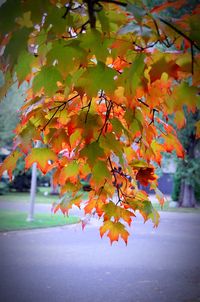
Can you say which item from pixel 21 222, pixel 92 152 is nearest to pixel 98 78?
pixel 92 152

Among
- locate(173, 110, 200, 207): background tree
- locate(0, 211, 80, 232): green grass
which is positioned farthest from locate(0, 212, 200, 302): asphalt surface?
locate(173, 110, 200, 207): background tree

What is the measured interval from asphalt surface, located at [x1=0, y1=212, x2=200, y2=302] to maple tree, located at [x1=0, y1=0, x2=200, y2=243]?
4.06 ft

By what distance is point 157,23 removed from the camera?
4.18 feet

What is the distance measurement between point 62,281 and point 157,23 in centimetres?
527

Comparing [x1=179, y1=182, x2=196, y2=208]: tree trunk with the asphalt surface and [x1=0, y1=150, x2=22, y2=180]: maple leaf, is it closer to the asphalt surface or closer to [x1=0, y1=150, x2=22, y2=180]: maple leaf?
the asphalt surface

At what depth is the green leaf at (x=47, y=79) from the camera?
1.40 metres

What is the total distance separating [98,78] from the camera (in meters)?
1.37

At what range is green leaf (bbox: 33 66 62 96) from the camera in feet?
4.58

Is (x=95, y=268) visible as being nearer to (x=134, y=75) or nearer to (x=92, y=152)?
(x=92, y=152)

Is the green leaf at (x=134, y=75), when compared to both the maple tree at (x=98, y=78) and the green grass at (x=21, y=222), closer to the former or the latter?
the maple tree at (x=98, y=78)

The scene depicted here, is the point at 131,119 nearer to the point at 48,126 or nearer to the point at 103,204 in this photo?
the point at 48,126

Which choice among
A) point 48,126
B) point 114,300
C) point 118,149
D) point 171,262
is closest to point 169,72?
point 118,149

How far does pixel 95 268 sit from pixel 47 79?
19.1 ft

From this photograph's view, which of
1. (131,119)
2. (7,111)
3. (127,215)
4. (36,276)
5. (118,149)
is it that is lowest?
(36,276)
